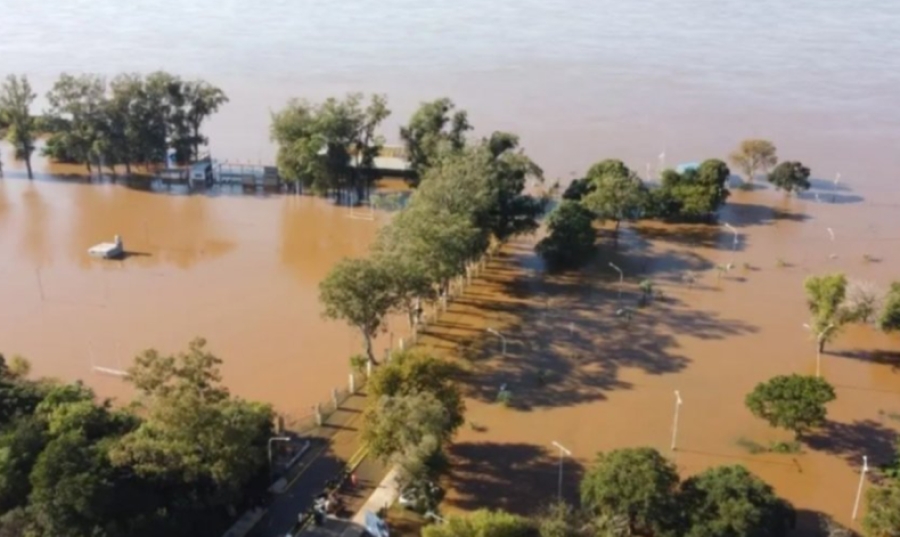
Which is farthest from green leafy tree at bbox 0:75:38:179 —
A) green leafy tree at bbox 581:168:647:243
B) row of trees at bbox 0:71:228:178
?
green leafy tree at bbox 581:168:647:243

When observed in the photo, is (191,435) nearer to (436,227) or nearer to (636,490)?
(636,490)

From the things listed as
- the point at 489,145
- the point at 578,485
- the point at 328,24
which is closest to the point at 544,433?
the point at 578,485

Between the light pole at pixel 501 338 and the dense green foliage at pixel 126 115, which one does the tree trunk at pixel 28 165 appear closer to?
the dense green foliage at pixel 126 115

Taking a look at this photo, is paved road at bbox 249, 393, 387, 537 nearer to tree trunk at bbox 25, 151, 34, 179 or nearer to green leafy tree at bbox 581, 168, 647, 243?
green leafy tree at bbox 581, 168, 647, 243

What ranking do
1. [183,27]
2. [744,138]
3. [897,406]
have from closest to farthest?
[897,406] < [744,138] < [183,27]

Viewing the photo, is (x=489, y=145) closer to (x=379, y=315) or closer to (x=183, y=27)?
(x=379, y=315)

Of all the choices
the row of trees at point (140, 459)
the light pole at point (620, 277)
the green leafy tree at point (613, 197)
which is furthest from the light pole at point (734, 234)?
the row of trees at point (140, 459)
